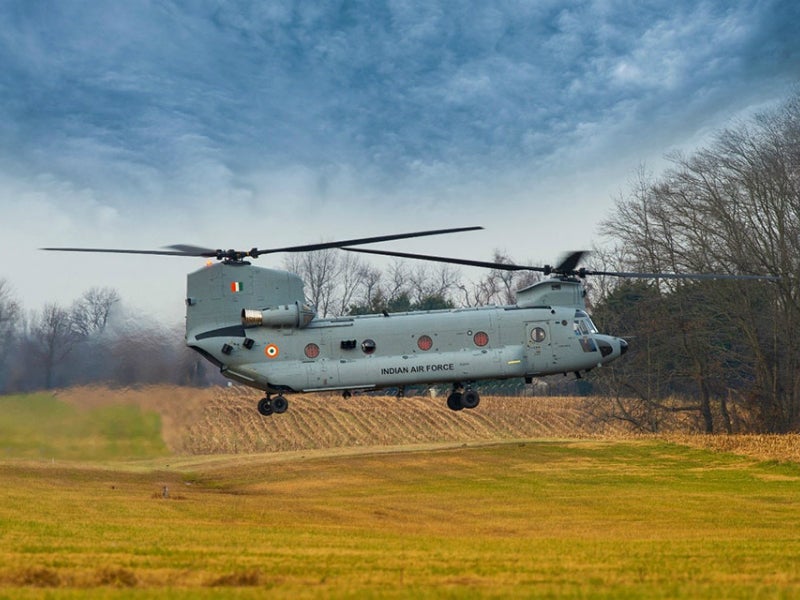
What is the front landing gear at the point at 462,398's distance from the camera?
98.2 ft

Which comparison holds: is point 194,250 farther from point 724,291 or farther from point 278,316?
point 724,291

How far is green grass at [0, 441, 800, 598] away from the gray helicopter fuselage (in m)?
3.91

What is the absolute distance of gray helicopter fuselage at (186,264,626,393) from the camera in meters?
28.5

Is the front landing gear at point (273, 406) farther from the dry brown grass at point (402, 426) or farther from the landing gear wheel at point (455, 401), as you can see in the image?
the dry brown grass at point (402, 426)

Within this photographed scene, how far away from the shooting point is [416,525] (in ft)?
76.7

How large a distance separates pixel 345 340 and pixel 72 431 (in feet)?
29.0

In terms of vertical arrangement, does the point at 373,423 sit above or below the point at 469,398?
below

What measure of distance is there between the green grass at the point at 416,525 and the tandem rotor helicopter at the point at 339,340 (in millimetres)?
3856

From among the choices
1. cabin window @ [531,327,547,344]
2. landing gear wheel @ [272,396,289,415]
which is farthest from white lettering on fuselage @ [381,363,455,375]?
landing gear wheel @ [272,396,289,415]

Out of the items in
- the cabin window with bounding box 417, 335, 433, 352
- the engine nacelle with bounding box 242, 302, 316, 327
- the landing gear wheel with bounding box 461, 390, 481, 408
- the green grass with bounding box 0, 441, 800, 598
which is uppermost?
the engine nacelle with bounding box 242, 302, 316, 327

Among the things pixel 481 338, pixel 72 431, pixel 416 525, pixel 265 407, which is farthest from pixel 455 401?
pixel 72 431

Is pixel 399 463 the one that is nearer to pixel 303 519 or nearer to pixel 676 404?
pixel 303 519

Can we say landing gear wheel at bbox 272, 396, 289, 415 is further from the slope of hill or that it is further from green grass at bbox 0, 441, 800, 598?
the slope of hill

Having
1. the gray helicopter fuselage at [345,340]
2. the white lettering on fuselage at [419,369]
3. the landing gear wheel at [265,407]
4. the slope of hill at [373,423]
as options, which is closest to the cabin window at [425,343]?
the gray helicopter fuselage at [345,340]
